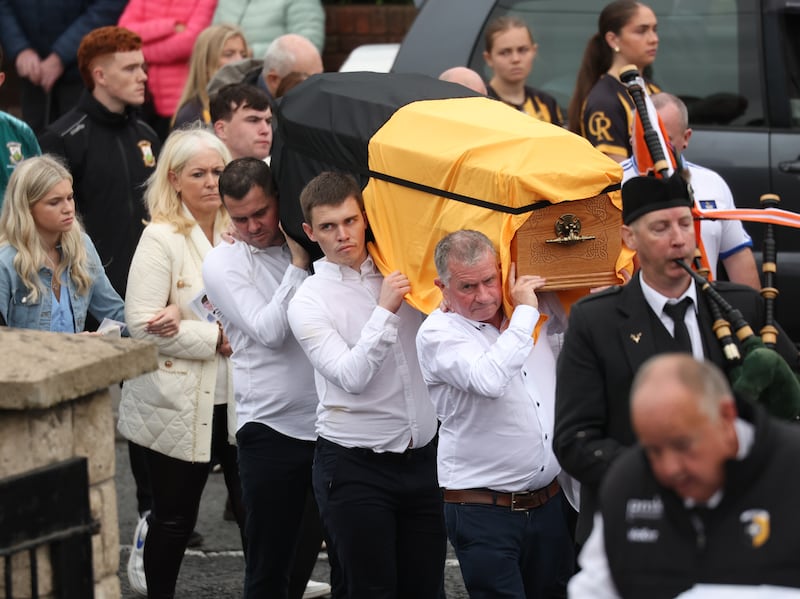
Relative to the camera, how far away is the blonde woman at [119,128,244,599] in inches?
243

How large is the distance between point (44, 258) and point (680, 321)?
8.89 feet

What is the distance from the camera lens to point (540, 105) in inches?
313

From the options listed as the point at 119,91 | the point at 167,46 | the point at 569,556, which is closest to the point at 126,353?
the point at 569,556

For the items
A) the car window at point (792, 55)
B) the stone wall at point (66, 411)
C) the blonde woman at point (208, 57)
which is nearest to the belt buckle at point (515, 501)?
the stone wall at point (66, 411)

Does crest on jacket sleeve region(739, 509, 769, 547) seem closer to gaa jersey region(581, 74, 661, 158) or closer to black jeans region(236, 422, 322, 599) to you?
black jeans region(236, 422, 322, 599)

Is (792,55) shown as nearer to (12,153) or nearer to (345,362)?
(345,362)

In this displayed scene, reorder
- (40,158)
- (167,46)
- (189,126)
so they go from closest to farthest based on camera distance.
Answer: (40,158) → (189,126) → (167,46)

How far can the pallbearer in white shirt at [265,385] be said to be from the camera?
567 centimetres

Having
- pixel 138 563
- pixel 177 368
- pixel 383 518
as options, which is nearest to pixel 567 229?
pixel 383 518

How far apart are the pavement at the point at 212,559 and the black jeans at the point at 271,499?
2.72ft

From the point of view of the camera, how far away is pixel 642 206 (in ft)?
14.3

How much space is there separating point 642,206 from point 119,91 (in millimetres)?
4048

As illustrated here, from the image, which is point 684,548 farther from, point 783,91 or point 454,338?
point 783,91

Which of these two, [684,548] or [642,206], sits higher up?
[642,206]
